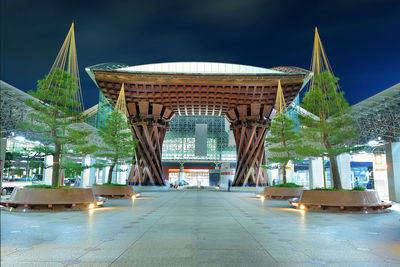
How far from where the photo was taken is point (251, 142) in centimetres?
3594

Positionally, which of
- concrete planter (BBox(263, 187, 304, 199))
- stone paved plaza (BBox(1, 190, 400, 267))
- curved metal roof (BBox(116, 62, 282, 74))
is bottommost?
stone paved plaza (BBox(1, 190, 400, 267))

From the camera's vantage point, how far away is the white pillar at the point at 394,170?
1947cm

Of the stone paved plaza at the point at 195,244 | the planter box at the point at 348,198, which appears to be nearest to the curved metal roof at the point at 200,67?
the planter box at the point at 348,198

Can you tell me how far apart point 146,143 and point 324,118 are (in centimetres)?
2365

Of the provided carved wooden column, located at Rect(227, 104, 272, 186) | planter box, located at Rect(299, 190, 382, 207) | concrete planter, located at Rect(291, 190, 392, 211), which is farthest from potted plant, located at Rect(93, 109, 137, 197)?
carved wooden column, located at Rect(227, 104, 272, 186)

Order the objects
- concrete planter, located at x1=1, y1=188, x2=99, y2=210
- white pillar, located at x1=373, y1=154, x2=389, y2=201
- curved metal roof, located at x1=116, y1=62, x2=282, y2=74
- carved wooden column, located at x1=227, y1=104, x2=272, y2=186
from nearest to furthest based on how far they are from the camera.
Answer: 1. concrete planter, located at x1=1, y1=188, x2=99, y2=210
2. white pillar, located at x1=373, y1=154, x2=389, y2=201
3. carved wooden column, located at x1=227, y1=104, x2=272, y2=186
4. curved metal roof, located at x1=116, y1=62, x2=282, y2=74

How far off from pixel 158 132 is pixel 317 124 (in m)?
24.0

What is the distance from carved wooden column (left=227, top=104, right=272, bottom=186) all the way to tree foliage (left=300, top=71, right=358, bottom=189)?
18.7 meters

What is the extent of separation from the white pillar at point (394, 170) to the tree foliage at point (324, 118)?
19.4 ft

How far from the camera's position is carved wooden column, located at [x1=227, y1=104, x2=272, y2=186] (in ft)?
117

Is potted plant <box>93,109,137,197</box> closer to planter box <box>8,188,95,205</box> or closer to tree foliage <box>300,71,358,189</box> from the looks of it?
planter box <box>8,188,95,205</box>

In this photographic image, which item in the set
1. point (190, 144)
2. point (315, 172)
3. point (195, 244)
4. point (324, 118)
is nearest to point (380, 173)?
point (315, 172)

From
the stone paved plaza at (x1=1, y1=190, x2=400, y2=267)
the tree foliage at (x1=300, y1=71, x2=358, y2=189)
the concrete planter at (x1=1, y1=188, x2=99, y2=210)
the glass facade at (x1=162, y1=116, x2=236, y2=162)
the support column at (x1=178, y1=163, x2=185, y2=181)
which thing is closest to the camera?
the stone paved plaza at (x1=1, y1=190, x2=400, y2=267)

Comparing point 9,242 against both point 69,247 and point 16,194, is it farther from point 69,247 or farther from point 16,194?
point 16,194
